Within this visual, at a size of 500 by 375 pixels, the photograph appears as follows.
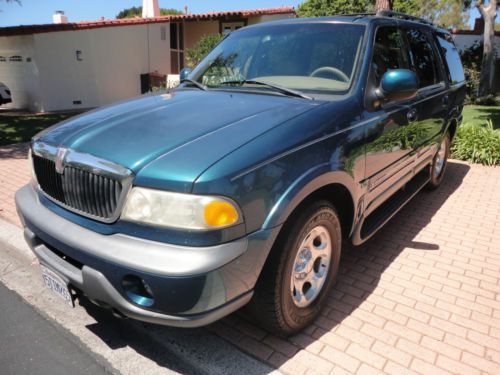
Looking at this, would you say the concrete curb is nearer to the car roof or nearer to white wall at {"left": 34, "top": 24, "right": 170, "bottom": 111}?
the car roof

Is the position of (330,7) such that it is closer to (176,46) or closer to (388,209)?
(176,46)

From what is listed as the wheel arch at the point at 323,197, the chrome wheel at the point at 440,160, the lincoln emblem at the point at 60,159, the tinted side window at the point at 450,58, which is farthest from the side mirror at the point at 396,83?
the chrome wheel at the point at 440,160

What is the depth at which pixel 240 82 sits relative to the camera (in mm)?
3350

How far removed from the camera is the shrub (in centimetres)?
735

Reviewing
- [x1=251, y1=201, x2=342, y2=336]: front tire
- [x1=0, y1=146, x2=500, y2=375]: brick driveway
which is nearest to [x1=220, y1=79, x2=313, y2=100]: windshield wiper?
[x1=251, y1=201, x2=342, y2=336]: front tire

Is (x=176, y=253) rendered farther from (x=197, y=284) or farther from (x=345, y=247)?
(x=345, y=247)

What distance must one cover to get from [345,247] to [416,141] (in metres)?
1.25

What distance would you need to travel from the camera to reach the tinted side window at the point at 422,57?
4152 millimetres

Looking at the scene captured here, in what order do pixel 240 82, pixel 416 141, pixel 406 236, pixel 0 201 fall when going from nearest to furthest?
pixel 240 82, pixel 416 141, pixel 406 236, pixel 0 201

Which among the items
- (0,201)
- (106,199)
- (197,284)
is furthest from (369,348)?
(0,201)

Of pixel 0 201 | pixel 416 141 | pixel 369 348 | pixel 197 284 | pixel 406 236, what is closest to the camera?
pixel 197 284

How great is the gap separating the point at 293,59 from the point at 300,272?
171cm

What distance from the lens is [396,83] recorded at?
2.99 metres

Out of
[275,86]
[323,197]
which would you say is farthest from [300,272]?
[275,86]
